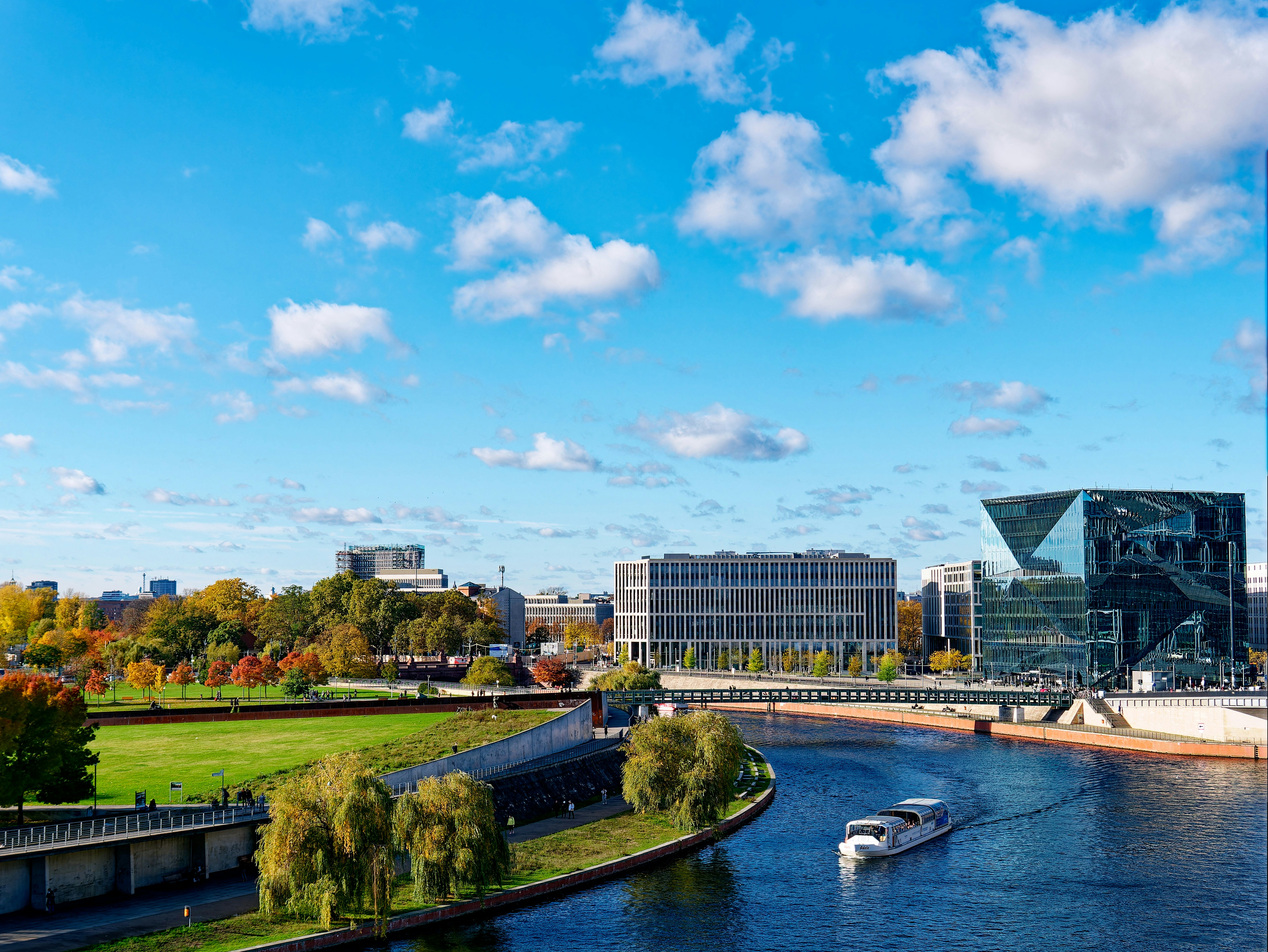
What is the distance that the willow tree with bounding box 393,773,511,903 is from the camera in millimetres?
56250

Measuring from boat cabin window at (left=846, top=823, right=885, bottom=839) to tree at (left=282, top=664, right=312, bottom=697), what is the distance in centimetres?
7367

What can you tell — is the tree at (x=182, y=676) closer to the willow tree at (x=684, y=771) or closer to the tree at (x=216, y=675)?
the tree at (x=216, y=675)

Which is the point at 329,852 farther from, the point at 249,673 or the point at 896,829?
the point at 249,673

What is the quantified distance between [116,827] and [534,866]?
2359 centimetres

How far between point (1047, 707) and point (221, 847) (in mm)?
124868

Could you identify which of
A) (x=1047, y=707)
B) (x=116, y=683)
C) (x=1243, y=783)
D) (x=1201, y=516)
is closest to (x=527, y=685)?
(x=116, y=683)

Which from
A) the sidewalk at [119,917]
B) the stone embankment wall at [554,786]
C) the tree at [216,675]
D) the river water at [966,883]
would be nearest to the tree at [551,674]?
the tree at [216,675]

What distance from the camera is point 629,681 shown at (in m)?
177

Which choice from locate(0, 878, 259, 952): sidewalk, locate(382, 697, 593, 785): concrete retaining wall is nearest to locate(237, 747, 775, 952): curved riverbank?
locate(0, 878, 259, 952): sidewalk


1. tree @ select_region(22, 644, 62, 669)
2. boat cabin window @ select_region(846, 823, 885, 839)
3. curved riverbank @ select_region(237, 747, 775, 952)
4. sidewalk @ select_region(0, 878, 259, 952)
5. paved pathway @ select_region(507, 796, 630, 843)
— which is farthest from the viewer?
tree @ select_region(22, 644, 62, 669)

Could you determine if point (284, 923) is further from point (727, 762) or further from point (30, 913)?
point (727, 762)

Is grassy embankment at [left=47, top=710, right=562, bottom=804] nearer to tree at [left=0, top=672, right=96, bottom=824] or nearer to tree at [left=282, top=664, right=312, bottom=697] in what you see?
tree at [left=0, top=672, right=96, bottom=824]

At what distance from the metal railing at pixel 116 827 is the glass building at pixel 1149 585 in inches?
5696

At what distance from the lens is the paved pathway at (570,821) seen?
74438mm
